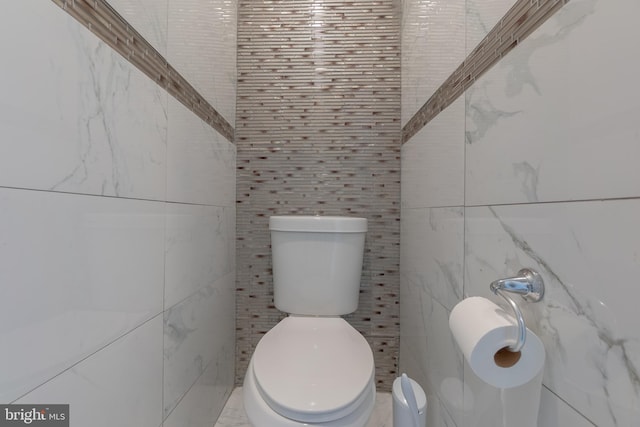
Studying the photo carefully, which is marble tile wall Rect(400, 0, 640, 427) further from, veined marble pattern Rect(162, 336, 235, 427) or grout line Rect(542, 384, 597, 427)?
veined marble pattern Rect(162, 336, 235, 427)

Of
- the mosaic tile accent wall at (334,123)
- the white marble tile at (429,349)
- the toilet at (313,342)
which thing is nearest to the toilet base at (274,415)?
the toilet at (313,342)

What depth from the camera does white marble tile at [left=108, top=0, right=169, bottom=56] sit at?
76 centimetres

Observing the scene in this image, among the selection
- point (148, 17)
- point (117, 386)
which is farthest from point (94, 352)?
point (148, 17)

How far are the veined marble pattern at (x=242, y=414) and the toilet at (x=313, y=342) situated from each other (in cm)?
47

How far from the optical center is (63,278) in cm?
59

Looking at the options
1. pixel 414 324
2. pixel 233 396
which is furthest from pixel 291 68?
pixel 233 396

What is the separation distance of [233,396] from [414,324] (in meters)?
0.93

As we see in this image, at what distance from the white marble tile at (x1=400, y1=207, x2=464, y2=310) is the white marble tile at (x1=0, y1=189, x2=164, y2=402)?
0.80m

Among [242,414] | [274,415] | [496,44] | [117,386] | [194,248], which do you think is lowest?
[242,414]

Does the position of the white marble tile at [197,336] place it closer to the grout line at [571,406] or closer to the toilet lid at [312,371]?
the toilet lid at [312,371]

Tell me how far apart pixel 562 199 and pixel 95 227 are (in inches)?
31.8

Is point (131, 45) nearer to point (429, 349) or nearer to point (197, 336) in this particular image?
point (197, 336)

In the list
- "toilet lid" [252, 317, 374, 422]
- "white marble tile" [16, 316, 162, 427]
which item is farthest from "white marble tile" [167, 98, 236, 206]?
"toilet lid" [252, 317, 374, 422]

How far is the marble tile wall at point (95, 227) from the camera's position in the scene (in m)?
0.50
